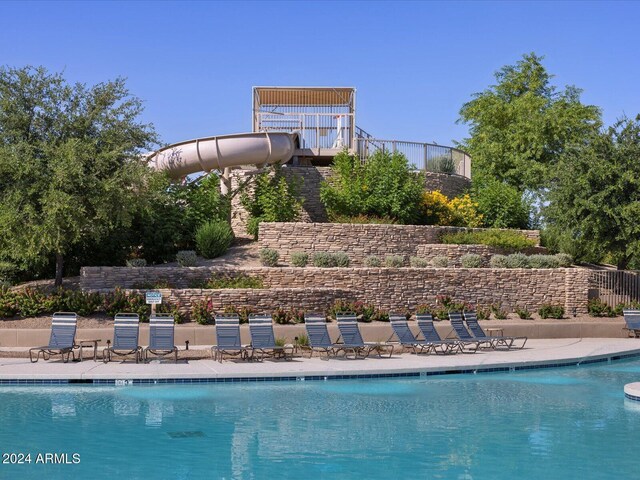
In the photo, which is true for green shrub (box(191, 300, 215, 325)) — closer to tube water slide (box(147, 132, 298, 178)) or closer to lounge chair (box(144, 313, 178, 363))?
lounge chair (box(144, 313, 178, 363))

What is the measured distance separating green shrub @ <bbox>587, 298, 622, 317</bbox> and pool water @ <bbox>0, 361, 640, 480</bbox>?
9.14m

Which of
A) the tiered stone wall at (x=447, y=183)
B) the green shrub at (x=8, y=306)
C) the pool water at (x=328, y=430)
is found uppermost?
the tiered stone wall at (x=447, y=183)

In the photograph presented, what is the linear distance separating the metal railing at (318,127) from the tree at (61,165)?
979cm

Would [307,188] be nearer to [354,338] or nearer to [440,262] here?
[440,262]

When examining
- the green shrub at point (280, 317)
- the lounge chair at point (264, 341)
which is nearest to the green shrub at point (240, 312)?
the green shrub at point (280, 317)

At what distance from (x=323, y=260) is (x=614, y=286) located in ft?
32.7

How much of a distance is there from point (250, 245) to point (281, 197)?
219 cm

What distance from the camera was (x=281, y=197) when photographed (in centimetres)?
2680

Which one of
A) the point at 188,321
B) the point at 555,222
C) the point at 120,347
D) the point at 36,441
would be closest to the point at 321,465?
the point at 36,441

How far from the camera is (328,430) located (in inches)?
445

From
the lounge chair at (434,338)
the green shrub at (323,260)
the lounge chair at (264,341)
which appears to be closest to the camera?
the lounge chair at (264,341)

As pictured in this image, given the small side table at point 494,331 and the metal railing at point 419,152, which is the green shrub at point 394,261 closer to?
the small side table at point 494,331

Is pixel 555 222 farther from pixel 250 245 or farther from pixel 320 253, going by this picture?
pixel 250 245

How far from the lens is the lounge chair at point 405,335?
61.3ft
